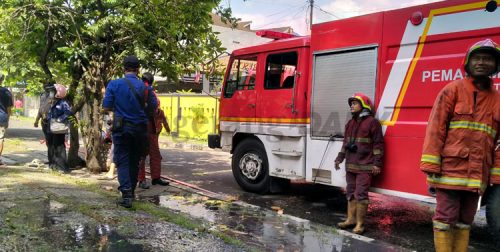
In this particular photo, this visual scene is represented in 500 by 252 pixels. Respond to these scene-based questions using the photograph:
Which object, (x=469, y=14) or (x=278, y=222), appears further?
(x=278, y=222)

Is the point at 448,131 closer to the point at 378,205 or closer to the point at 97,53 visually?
the point at 378,205

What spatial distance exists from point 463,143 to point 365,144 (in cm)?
204

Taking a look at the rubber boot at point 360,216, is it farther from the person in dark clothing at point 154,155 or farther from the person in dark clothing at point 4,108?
the person in dark clothing at point 4,108

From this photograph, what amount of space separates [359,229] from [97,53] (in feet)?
18.7

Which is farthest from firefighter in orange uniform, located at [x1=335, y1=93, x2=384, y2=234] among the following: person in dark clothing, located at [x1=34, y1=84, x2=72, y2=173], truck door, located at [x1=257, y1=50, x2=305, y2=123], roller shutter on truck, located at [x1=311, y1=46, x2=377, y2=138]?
person in dark clothing, located at [x1=34, y1=84, x2=72, y2=173]

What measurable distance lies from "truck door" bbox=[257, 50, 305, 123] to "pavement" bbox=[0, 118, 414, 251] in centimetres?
148

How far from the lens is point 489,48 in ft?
10.8

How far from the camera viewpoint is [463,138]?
332 cm

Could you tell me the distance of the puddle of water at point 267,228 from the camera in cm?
468

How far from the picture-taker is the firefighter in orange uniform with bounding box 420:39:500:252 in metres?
3.29

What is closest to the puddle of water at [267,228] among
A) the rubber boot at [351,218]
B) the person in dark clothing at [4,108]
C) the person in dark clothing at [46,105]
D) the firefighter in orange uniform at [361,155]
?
the rubber boot at [351,218]

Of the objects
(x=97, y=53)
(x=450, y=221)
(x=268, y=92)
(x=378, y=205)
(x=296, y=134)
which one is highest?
(x=97, y=53)

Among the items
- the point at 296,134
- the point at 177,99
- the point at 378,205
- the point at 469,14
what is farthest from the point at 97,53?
the point at 177,99

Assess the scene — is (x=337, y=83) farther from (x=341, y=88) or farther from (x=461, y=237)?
(x=461, y=237)
